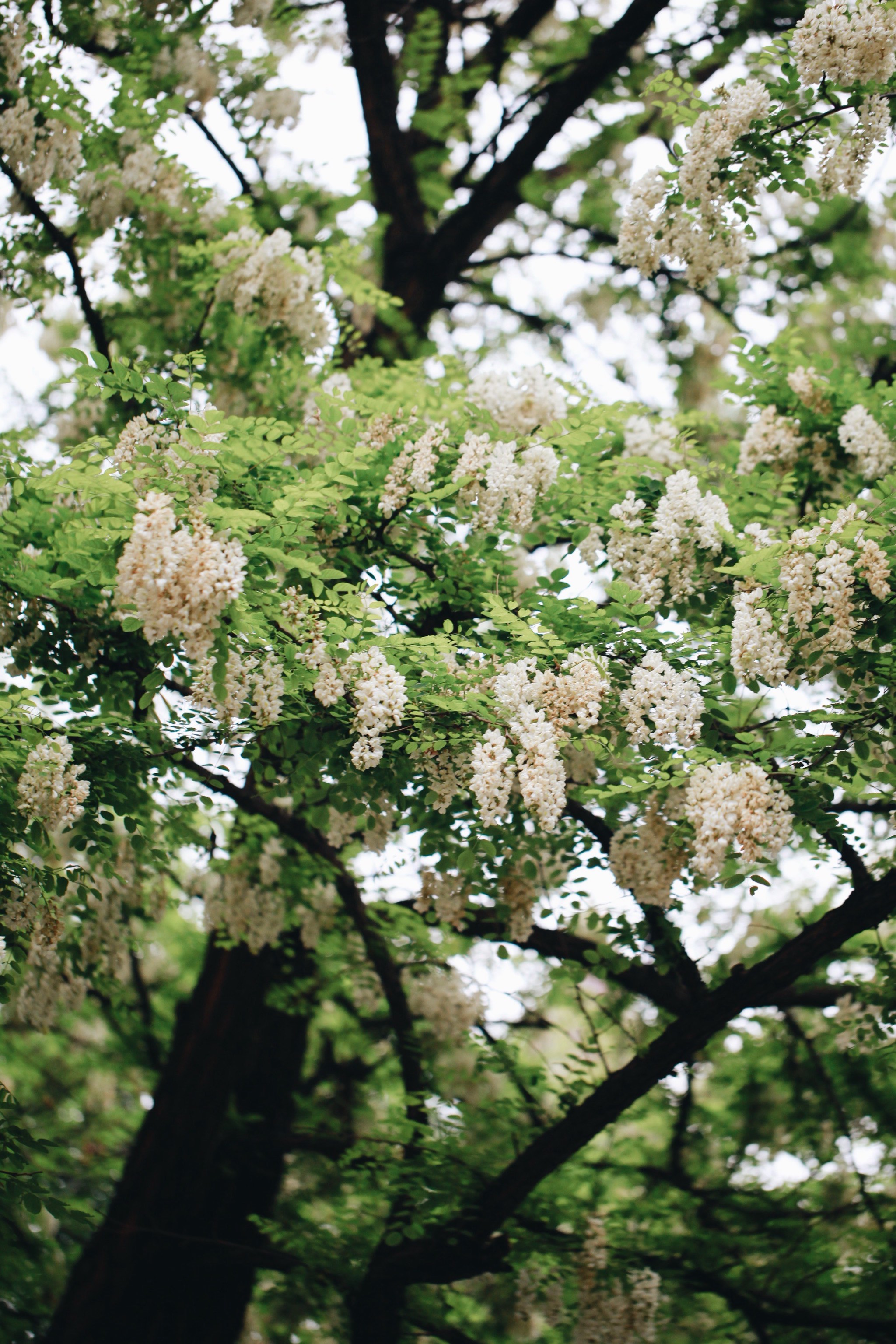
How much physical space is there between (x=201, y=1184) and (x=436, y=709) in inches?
170

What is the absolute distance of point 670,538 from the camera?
4.59 m

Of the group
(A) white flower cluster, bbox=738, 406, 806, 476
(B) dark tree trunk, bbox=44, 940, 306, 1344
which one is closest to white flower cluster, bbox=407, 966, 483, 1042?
(B) dark tree trunk, bbox=44, 940, 306, 1344

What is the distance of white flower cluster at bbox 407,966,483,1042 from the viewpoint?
693cm

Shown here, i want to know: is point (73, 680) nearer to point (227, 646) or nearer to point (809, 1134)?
point (227, 646)

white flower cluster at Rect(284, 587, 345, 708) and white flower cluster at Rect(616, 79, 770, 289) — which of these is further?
white flower cluster at Rect(616, 79, 770, 289)

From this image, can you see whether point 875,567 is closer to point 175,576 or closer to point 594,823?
point 594,823

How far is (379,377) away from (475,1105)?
4.51 metres

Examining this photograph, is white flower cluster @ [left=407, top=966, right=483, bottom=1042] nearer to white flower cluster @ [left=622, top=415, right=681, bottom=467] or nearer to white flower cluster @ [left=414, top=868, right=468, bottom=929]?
white flower cluster @ [left=414, top=868, right=468, bottom=929]

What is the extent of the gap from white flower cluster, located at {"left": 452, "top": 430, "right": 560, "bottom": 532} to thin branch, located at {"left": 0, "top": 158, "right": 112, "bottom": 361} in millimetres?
2360

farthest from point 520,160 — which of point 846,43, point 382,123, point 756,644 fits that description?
point 756,644

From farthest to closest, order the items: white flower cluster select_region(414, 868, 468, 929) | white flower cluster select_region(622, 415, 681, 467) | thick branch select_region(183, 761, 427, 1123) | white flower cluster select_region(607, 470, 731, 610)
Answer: white flower cluster select_region(622, 415, 681, 467) < thick branch select_region(183, 761, 427, 1123) < white flower cluster select_region(414, 868, 468, 929) < white flower cluster select_region(607, 470, 731, 610)

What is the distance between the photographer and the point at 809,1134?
6.89 metres

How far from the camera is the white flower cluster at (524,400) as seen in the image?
5793 millimetres

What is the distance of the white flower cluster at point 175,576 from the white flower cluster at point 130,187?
372 centimetres
